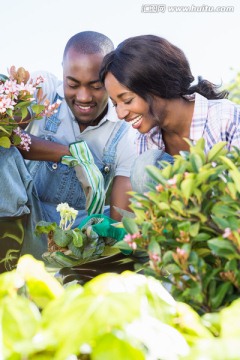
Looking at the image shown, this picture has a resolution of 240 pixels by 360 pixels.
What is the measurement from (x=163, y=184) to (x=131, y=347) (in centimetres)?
39

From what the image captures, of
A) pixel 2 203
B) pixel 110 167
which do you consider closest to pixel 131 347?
pixel 2 203

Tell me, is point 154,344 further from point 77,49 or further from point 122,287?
point 77,49

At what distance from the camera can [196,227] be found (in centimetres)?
72

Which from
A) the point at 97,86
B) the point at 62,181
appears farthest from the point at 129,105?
the point at 62,181

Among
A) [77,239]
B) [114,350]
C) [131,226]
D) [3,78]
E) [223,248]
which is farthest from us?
[3,78]

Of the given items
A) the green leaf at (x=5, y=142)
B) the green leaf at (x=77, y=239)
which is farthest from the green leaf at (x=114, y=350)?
the green leaf at (x=5, y=142)

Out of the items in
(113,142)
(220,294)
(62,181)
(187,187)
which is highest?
(187,187)

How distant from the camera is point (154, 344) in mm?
396

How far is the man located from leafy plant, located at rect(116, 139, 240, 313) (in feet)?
5.15

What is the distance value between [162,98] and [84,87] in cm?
36

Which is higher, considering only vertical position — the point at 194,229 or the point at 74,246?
the point at 194,229

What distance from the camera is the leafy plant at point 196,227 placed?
2.24ft

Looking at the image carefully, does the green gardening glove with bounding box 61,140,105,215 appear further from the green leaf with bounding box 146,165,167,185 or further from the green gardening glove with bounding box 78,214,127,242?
the green leaf with bounding box 146,165,167,185

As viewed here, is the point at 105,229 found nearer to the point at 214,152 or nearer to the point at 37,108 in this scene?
the point at 37,108
